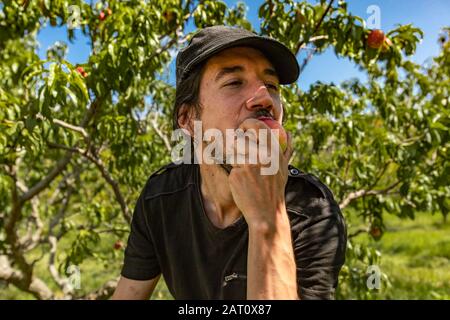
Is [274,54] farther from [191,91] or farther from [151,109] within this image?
[151,109]

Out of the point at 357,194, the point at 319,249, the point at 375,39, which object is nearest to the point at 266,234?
the point at 319,249

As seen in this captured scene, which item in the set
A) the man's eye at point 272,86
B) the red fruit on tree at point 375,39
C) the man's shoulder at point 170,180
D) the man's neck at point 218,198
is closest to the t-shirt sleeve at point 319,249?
the man's neck at point 218,198

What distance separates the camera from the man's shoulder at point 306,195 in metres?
1.17

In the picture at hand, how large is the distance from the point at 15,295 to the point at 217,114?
16.4ft

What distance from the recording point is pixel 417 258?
686 cm

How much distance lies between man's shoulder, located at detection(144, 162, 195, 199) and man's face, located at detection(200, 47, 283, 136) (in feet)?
0.89

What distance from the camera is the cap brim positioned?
1.20 meters

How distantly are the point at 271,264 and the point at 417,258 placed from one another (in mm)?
6792

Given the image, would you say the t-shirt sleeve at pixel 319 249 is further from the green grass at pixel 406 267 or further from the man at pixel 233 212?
the green grass at pixel 406 267

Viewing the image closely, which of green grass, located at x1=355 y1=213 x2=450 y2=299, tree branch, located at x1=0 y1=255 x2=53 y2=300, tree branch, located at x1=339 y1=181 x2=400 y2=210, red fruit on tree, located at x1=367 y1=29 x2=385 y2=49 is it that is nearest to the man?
red fruit on tree, located at x1=367 y1=29 x2=385 y2=49

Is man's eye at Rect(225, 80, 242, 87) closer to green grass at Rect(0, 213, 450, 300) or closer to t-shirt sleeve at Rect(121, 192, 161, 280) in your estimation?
t-shirt sleeve at Rect(121, 192, 161, 280)
